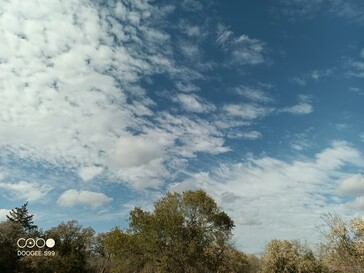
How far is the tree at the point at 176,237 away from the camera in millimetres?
53156

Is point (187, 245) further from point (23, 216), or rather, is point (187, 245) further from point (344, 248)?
point (23, 216)

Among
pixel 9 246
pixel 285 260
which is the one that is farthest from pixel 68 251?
pixel 285 260

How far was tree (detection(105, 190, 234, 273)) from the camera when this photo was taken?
53.2 meters

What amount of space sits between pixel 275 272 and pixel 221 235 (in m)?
9.12

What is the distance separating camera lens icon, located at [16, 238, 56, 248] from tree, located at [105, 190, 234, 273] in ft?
97.2

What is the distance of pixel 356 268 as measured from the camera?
3419 cm

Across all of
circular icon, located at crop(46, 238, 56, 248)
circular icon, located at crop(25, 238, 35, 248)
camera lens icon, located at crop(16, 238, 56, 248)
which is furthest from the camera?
circular icon, located at crop(25, 238, 35, 248)

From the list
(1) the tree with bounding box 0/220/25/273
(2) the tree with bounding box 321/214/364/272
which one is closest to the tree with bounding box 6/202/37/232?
(1) the tree with bounding box 0/220/25/273

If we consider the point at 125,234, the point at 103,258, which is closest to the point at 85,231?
the point at 103,258

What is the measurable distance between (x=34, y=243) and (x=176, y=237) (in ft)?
143

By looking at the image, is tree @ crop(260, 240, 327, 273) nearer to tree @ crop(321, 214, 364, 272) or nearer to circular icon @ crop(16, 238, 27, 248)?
tree @ crop(321, 214, 364, 272)

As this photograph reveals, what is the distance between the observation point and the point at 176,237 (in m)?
53.8

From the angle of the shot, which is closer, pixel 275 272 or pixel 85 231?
pixel 275 272

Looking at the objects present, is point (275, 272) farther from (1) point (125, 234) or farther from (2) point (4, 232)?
(2) point (4, 232)
